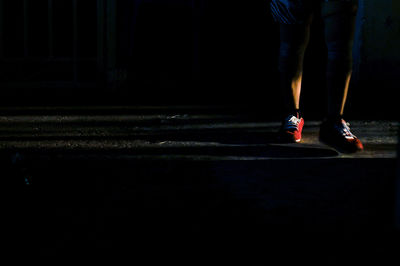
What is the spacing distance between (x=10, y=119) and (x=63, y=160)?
36.8 inches

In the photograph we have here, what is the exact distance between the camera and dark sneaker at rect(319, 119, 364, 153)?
6.82ft

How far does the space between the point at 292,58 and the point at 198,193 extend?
102 cm

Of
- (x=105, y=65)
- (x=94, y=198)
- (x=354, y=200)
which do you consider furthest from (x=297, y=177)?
(x=105, y=65)

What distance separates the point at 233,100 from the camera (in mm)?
3422

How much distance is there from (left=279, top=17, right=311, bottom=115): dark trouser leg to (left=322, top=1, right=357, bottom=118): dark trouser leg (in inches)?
8.2

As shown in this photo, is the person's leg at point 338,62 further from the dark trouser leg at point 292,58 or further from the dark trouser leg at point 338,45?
the dark trouser leg at point 292,58

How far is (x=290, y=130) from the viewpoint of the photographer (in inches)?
90.6

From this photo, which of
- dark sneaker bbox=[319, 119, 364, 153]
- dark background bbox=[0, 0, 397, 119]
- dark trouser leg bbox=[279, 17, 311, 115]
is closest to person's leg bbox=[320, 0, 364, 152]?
dark sneaker bbox=[319, 119, 364, 153]

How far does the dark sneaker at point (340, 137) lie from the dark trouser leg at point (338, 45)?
1.7 inches

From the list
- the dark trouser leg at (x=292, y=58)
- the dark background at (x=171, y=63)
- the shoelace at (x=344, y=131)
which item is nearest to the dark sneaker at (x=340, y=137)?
the shoelace at (x=344, y=131)

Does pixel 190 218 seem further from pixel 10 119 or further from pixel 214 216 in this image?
pixel 10 119

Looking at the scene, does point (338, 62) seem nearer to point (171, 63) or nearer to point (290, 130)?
point (290, 130)

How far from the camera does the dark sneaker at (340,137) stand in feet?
6.82

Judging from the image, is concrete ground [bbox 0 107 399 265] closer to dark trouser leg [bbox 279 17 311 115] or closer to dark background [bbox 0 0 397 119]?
dark trouser leg [bbox 279 17 311 115]
